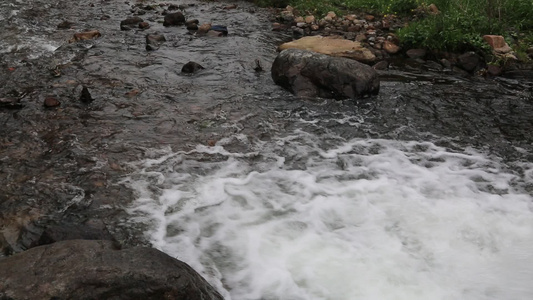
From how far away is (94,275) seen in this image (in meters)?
2.99

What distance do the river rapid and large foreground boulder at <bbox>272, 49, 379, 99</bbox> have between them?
0.70 feet

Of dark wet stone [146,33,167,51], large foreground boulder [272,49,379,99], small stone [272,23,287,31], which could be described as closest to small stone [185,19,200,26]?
dark wet stone [146,33,167,51]

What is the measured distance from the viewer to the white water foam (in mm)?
3928

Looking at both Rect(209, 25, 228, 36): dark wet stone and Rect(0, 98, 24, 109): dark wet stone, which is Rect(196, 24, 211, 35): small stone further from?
Rect(0, 98, 24, 109): dark wet stone

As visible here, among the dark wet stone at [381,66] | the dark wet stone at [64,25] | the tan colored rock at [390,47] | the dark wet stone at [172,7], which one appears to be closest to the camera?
the dark wet stone at [381,66]

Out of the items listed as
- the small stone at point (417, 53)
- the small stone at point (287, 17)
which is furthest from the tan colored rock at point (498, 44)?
the small stone at point (287, 17)

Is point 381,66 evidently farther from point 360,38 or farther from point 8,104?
point 8,104

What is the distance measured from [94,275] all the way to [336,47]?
737 cm

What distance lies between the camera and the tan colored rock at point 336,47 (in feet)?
29.9

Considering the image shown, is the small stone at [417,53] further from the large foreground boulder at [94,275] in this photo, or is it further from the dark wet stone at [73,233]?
the large foreground boulder at [94,275]

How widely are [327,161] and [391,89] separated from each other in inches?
114

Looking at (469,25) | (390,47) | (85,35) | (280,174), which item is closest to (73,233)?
(280,174)

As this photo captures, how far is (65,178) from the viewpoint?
5.09 m

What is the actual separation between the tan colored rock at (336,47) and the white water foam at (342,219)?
3.36 meters
